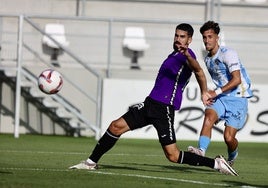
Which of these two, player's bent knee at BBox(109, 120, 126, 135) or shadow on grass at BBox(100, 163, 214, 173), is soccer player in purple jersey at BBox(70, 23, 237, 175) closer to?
player's bent knee at BBox(109, 120, 126, 135)

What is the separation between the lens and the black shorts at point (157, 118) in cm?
1506

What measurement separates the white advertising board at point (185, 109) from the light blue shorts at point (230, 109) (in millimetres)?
9711

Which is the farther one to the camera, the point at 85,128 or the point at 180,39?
the point at 85,128

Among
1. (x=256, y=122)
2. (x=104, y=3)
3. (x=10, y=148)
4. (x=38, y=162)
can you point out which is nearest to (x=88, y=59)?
(x=104, y=3)

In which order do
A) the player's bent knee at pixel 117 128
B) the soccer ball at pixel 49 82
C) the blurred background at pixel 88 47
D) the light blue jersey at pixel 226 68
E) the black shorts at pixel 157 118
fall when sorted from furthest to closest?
the blurred background at pixel 88 47 → the soccer ball at pixel 49 82 → the light blue jersey at pixel 226 68 → the player's bent knee at pixel 117 128 → the black shorts at pixel 157 118

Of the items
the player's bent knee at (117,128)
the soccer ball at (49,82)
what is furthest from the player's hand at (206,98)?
the soccer ball at (49,82)

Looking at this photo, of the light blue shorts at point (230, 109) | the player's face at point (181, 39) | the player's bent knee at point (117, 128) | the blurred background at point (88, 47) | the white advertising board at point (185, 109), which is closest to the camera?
the player's face at point (181, 39)

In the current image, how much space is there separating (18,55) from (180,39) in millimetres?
11368

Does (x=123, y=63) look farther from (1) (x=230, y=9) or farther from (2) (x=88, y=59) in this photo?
(1) (x=230, y=9)

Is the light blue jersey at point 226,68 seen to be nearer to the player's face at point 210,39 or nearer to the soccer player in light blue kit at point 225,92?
the soccer player in light blue kit at point 225,92

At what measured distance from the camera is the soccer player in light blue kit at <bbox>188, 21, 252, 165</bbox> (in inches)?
633

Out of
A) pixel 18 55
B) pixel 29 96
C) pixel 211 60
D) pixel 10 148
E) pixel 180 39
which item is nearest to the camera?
pixel 180 39

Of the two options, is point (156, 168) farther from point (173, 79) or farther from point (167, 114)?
point (173, 79)

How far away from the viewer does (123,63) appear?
28.0 metres
